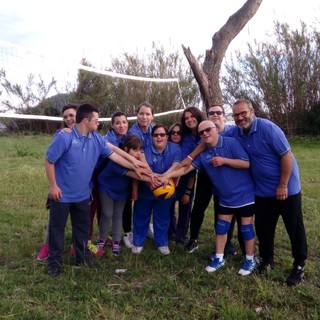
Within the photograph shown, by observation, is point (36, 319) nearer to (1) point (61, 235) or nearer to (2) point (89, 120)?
(1) point (61, 235)

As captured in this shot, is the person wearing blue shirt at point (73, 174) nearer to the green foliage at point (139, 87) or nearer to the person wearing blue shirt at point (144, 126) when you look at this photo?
the person wearing blue shirt at point (144, 126)

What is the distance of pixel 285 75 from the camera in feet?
49.2

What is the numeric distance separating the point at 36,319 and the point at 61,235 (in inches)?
36.4

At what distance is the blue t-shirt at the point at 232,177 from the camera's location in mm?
3850

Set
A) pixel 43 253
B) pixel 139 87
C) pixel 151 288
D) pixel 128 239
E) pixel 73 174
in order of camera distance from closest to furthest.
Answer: pixel 151 288, pixel 73 174, pixel 43 253, pixel 128 239, pixel 139 87

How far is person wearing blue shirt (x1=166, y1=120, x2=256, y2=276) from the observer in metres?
3.83

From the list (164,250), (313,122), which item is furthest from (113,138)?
(313,122)

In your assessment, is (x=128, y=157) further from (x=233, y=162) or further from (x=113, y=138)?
(x=233, y=162)

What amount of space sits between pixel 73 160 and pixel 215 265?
5.34 feet

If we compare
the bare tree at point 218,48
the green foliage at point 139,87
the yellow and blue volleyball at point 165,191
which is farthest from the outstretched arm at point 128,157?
the green foliage at point 139,87

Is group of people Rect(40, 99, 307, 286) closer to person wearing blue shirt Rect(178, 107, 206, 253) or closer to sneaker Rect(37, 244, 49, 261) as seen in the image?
person wearing blue shirt Rect(178, 107, 206, 253)

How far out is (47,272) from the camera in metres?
3.90

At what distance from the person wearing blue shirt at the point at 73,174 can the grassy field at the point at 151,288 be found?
1.02 ft

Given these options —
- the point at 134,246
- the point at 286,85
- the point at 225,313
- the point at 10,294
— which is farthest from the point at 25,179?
the point at 286,85
